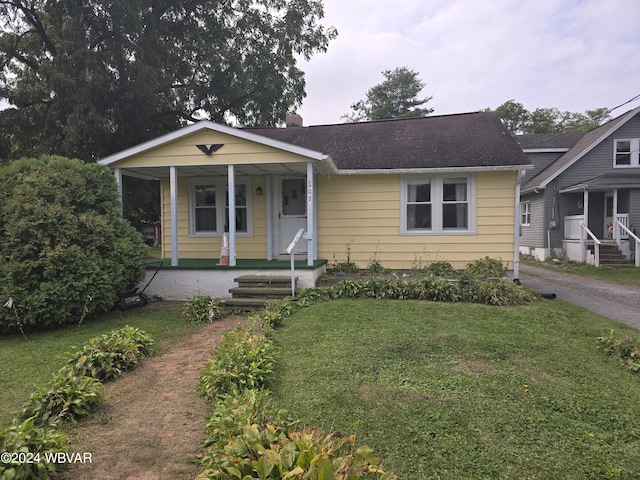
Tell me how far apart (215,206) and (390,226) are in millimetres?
4640

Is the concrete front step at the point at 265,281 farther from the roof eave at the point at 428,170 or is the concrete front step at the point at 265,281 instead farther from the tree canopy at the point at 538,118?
the tree canopy at the point at 538,118

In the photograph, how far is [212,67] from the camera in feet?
55.9

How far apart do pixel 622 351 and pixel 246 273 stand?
6.08m

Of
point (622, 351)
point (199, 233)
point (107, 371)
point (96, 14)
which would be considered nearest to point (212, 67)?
point (96, 14)

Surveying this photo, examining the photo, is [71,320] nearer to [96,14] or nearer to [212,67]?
[96,14]

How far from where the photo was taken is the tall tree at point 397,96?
123ft

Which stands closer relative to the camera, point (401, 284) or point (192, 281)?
point (401, 284)

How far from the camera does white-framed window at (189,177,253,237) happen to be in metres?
10.2

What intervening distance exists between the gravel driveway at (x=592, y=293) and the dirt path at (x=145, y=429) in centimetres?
652

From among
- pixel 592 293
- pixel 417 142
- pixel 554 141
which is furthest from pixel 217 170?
pixel 554 141

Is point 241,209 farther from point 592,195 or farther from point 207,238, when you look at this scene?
point 592,195

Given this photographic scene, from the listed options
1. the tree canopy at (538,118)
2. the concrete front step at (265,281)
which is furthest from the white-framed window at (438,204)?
the tree canopy at (538,118)

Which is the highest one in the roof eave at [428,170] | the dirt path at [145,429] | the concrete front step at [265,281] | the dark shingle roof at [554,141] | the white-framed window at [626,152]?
the dark shingle roof at [554,141]

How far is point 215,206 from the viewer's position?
10.4 metres
